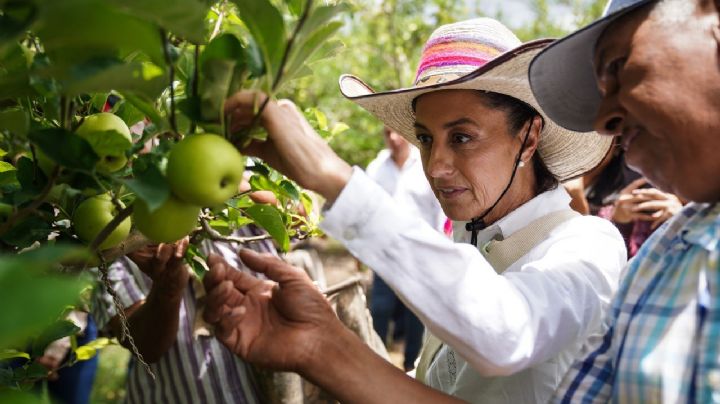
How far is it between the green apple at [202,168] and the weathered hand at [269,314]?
29cm

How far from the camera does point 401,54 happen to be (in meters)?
7.21

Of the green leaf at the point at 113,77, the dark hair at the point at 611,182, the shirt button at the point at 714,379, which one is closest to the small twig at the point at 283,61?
the green leaf at the point at 113,77

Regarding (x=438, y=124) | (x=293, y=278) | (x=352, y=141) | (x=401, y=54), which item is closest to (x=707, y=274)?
(x=293, y=278)

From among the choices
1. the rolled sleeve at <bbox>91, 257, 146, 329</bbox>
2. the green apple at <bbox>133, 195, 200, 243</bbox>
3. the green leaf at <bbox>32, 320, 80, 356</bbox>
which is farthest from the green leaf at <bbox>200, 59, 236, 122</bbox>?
the rolled sleeve at <bbox>91, 257, 146, 329</bbox>

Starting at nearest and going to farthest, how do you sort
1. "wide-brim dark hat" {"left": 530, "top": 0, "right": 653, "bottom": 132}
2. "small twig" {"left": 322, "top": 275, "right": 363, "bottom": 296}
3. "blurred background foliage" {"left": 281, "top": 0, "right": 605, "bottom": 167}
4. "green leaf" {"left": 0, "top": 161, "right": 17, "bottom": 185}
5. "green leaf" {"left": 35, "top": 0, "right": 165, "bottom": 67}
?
"green leaf" {"left": 35, "top": 0, "right": 165, "bottom": 67}, "green leaf" {"left": 0, "top": 161, "right": 17, "bottom": 185}, "wide-brim dark hat" {"left": 530, "top": 0, "right": 653, "bottom": 132}, "small twig" {"left": 322, "top": 275, "right": 363, "bottom": 296}, "blurred background foliage" {"left": 281, "top": 0, "right": 605, "bottom": 167}

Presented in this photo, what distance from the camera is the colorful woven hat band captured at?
1.58m

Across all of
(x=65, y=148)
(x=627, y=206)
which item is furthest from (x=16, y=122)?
(x=627, y=206)

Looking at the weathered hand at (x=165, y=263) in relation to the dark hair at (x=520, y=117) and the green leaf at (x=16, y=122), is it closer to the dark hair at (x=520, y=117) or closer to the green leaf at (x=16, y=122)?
the green leaf at (x=16, y=122)

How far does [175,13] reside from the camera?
73 cm

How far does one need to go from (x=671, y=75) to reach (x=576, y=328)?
47cm

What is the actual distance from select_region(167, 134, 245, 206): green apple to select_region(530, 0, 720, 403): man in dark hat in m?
0.57

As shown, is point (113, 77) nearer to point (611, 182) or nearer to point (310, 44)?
point (310, 44)

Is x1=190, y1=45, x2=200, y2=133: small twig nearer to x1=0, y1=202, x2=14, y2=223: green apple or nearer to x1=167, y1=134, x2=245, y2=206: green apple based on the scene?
x1=167, y1=134, x2=245, y2=206: green apple

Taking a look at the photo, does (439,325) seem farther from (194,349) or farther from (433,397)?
(194,349)
